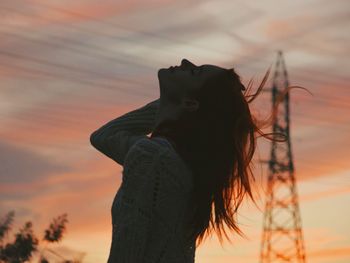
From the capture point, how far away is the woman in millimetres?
4375

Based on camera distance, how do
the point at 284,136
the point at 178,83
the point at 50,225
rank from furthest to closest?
the point at 50,225, the point at 284,136, the point at 178,83

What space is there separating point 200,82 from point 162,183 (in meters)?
0.55

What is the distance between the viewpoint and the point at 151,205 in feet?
14.4

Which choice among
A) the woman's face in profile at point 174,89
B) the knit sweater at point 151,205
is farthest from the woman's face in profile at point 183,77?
the knit sweater at point 151,205

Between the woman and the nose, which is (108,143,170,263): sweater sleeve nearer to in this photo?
the woman

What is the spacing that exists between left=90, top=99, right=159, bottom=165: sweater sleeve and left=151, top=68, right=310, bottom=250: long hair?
6.5 inches

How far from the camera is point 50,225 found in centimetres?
1232

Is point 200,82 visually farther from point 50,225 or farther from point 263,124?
point 50,225

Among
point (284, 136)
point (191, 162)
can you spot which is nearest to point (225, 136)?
point (191, 162)

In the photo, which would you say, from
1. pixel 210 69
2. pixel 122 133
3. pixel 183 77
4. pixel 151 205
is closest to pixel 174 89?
pixel 183 77

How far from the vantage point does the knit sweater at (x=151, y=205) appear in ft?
14.1

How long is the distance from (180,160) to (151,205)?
Answer: 0.28 meters

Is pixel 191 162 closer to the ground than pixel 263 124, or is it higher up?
closer to the ground

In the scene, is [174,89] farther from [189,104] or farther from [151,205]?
[151,205]
